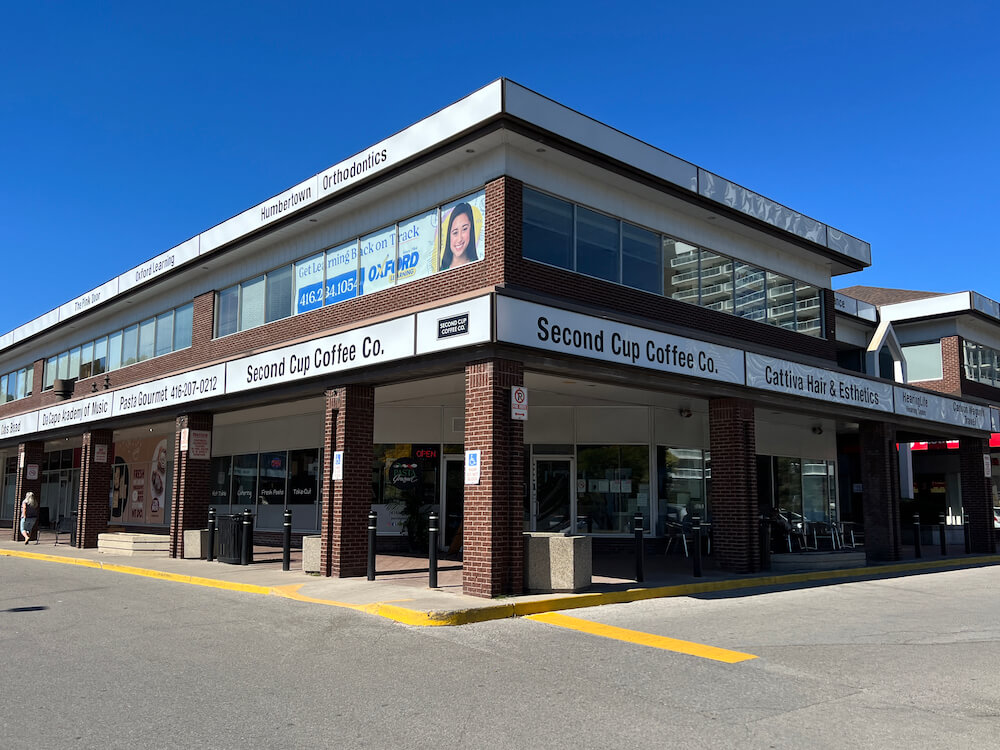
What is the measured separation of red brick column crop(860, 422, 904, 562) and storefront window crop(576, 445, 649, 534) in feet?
19.0

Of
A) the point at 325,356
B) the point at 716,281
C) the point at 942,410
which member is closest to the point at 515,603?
the point at 325,356

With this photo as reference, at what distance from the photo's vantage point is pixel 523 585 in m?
13.1

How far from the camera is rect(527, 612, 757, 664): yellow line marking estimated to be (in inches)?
352

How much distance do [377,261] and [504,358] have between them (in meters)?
4.86

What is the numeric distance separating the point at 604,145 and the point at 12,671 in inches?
465

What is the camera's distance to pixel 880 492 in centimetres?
2144

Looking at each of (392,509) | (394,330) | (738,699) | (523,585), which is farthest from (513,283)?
(392,509)

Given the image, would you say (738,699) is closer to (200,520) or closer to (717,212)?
(717,212)

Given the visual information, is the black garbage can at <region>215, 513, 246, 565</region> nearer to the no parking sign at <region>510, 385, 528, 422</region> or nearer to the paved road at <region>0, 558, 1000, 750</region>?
the paved road at <region>0, 558, 1000, 750</region>

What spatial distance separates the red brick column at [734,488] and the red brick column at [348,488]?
7.02 m

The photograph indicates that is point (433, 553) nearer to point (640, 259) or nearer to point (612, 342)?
point (612, 342)

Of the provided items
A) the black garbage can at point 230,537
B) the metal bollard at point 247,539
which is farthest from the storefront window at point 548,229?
the black garbage can at point 230,537

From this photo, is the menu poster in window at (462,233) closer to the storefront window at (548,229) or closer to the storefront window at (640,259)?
the storefront window at (548,229)

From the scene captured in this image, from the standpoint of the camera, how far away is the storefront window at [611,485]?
20.8 meters
